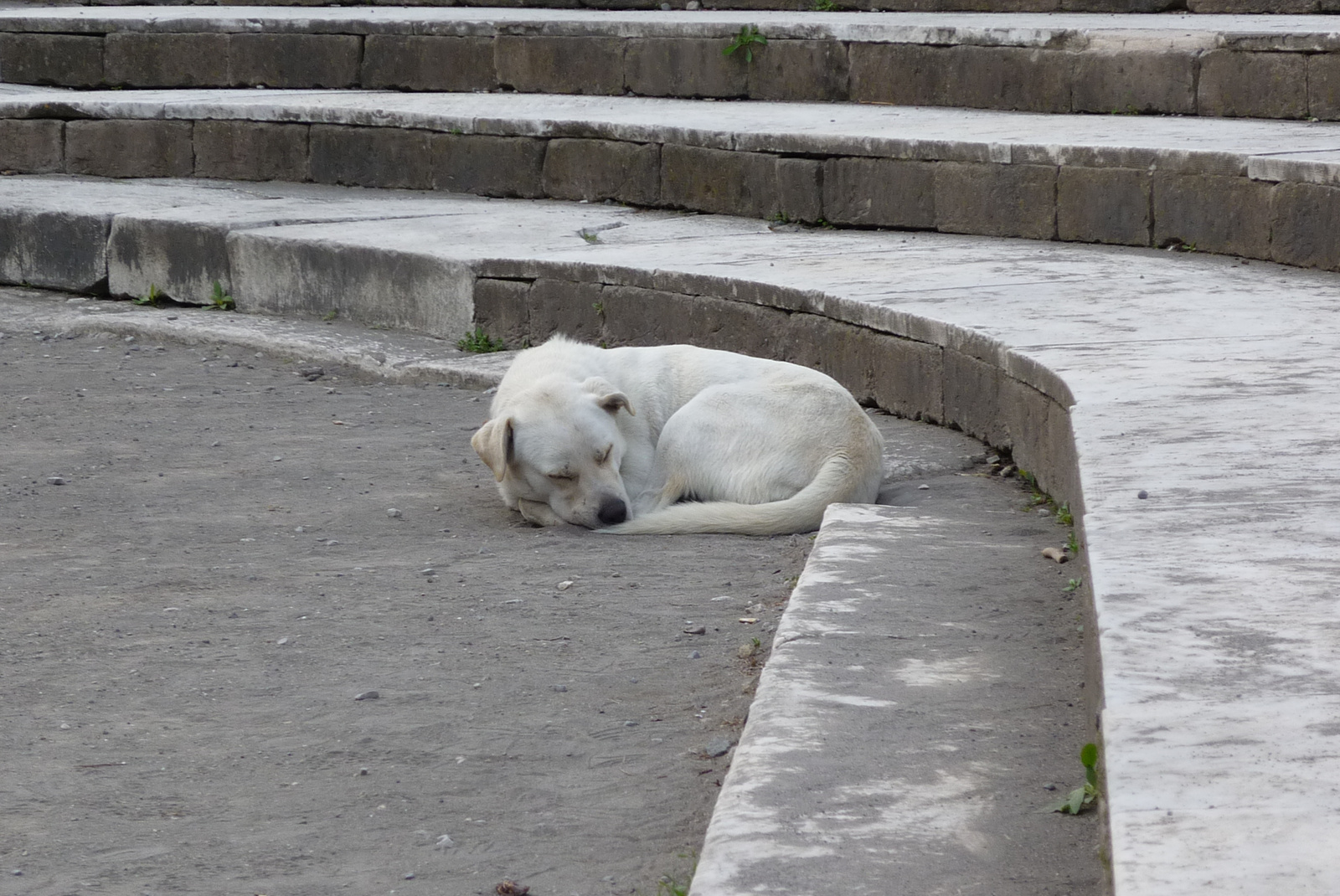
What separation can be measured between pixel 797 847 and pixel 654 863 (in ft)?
1.05

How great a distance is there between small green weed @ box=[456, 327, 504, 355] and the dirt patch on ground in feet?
4.37

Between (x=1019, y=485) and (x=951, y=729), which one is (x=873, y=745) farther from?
(x=1019, y=485)

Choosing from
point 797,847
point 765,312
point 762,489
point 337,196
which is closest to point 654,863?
point 797,847

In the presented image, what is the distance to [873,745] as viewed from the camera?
2471mm

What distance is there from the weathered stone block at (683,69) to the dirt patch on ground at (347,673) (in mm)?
3975

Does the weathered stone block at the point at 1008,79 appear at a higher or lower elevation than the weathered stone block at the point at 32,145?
higher

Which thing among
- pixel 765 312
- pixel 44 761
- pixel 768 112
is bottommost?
pixel 44 761

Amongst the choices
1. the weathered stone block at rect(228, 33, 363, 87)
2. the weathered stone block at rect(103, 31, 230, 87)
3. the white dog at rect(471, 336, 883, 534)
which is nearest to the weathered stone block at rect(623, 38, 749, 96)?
the weathered stone block at rect(228, 33, 363, 87)

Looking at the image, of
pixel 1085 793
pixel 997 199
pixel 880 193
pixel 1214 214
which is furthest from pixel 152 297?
pixel 1085 793

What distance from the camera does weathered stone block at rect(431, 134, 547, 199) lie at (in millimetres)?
8305

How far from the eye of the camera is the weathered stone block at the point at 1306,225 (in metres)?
5.29

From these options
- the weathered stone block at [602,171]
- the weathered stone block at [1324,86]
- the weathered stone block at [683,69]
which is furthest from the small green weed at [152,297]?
the weathered stone block at [1324,86]

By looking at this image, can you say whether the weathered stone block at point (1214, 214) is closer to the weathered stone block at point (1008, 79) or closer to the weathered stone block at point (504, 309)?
the weathered stone block at point (1008, 79)

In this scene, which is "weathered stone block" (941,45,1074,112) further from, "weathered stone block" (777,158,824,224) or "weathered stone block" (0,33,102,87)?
"weathered stone block" (0,33,102,87)
